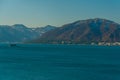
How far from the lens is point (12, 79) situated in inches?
2251

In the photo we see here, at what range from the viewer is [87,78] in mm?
61375

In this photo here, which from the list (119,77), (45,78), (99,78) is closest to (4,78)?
(45,78)

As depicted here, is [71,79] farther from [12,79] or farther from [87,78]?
[12,79]

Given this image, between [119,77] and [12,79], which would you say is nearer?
[12,79]

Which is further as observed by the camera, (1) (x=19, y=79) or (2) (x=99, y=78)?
(2) (x=99, y=78)

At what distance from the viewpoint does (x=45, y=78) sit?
59.5m

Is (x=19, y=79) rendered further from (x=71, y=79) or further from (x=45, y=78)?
(x=71, y=79)

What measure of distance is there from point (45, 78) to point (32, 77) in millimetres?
2113

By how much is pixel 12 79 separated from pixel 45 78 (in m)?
5.55

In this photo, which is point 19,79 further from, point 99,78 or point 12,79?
point 99,78

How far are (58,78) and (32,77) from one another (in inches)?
178

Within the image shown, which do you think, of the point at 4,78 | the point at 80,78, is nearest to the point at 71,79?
the point at 80,78

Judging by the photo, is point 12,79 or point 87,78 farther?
point 87,78

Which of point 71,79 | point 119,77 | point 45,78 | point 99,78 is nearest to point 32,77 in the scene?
point 45,78
